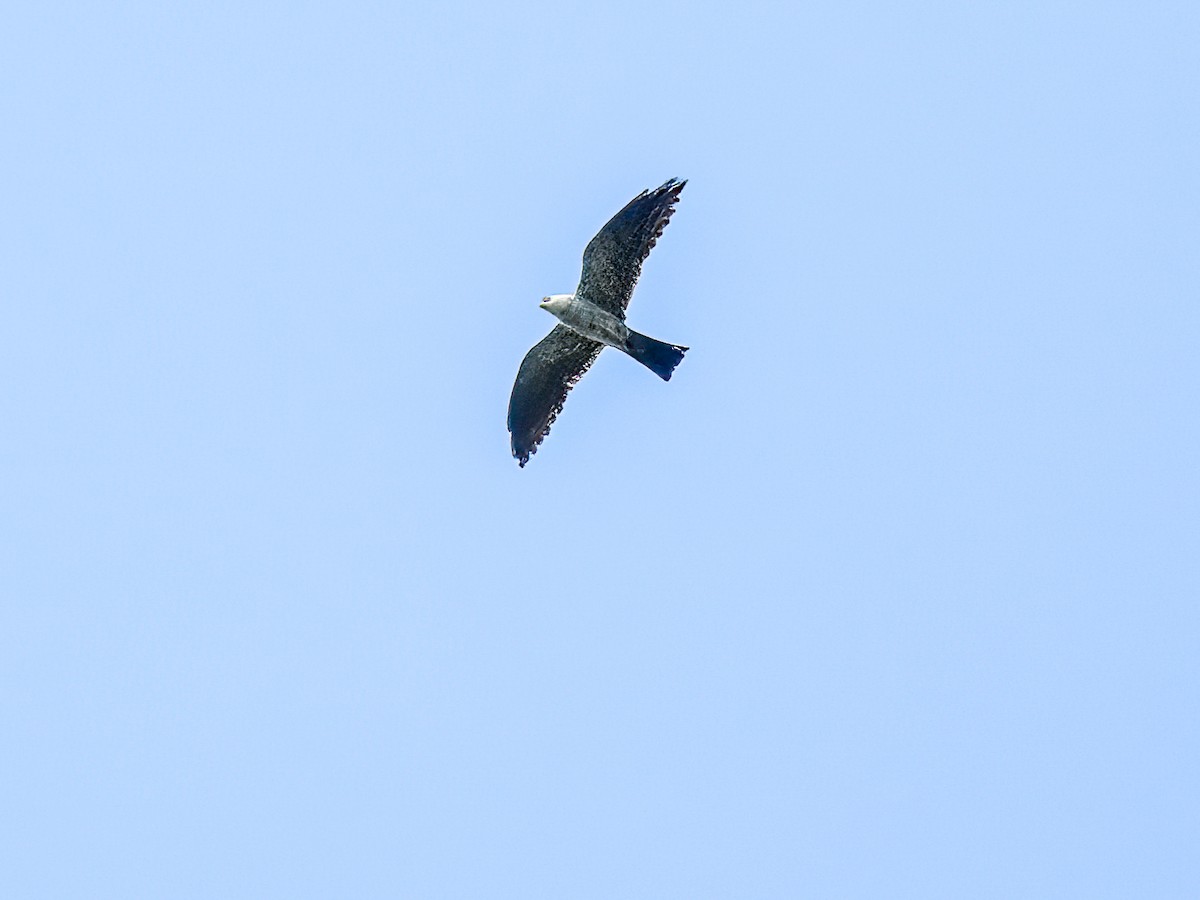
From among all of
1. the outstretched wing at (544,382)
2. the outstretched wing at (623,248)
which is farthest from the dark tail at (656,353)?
the outstretched wing at (544,382)

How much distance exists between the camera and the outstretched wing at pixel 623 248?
23734 mm

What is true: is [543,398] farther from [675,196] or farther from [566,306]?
[675,196]

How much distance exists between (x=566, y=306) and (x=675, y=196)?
7.18ft

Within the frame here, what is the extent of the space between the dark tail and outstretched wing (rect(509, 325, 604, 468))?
37.1 inches

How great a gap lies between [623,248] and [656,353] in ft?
5.08

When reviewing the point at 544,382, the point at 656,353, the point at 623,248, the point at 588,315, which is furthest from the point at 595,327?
the point at 544,382

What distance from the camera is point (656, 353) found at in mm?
24281

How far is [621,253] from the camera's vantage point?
948 inches

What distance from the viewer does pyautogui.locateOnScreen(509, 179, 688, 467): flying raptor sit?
23.8 m

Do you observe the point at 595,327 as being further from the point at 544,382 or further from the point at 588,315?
the point at 544,382

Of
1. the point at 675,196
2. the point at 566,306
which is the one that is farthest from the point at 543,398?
the point at 675,196

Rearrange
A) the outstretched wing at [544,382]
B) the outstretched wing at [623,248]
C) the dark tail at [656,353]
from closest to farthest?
the outstretched wing at [623,248], the dark tail at [656,353], the outstretched wing at [544,382]

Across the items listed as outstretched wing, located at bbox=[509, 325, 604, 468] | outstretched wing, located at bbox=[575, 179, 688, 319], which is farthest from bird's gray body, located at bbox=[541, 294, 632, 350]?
outstretched wing, located at bbox=[509, 325, 604, 468]

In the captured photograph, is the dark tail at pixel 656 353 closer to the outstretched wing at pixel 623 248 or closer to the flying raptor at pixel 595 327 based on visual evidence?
Answer: the flying raptor at pixel 595 327
